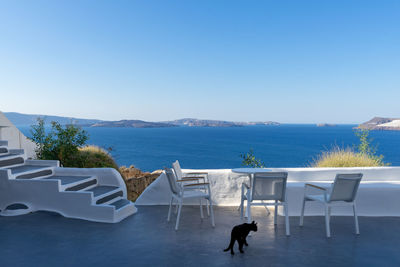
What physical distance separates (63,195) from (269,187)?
3.32 m

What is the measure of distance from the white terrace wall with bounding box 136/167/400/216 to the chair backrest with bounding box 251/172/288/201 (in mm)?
1010

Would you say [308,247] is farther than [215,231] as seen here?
No

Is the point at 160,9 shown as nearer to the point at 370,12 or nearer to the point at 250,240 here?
the point at 370,12

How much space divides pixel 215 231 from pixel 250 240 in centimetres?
54

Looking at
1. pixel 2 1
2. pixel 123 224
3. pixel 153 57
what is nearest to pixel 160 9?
pixel 2 1

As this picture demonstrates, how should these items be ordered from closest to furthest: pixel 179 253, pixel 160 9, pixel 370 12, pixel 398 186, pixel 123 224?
1. pixel 179 253
2. pixel 123 224
3. pixel 398 186
4. pixel 160 9
5. pixel 370 12

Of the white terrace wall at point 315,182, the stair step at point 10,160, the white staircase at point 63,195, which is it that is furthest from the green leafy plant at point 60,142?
the white terrace wall at point 315,182

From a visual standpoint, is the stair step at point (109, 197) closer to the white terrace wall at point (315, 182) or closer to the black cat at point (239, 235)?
the white terrace wall at point (315, 182)

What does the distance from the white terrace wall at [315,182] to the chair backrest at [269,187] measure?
1010 mm

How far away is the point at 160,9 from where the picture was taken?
20094 mm

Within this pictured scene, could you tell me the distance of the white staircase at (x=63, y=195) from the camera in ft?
14.7

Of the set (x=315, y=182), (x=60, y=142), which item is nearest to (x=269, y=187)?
(x=315, y=182)

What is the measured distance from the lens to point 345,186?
3586mm

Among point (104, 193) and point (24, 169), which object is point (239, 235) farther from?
point (24, 169)
